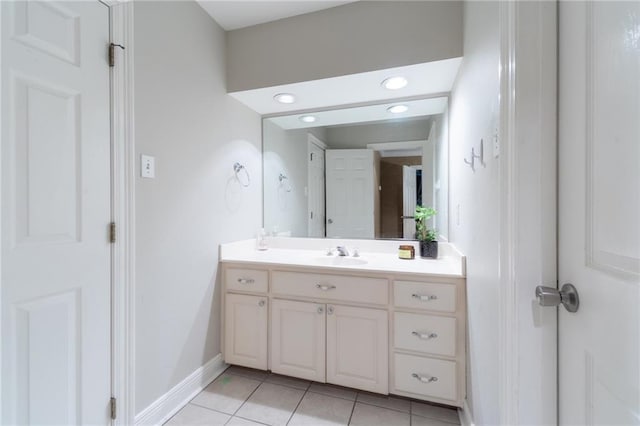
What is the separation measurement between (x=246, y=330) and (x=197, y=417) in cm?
50

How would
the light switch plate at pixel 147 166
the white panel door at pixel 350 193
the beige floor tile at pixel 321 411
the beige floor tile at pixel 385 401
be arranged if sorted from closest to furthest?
the light switch plate at pixel 147 166 < the beige floor tile at pixel 321 411 < the beige floor tile at pixel 385 401 < the white panel door at pixel 350 193

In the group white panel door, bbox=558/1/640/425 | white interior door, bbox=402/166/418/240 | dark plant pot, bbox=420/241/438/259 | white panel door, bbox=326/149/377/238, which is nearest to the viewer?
white panel door, bbox=558/1/640/425

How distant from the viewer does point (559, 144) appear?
0.72 metres

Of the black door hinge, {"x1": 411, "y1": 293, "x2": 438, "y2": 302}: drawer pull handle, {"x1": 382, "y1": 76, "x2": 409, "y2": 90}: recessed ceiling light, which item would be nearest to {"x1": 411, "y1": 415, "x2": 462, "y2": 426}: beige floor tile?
{"x1": 411, "y1": 293, "x2": 438, "y2": 302}: drawer pull handle

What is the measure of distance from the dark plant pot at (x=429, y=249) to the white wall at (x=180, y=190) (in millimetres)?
1400

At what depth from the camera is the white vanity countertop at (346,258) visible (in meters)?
1.53

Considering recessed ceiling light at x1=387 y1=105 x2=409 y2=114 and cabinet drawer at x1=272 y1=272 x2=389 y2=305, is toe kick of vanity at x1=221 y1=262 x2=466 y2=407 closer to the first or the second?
cabinet drawer at x1=272 y1=272 x2=389 y2=305

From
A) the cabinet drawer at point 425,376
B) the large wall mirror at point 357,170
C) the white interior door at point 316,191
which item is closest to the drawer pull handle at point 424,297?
the cabinet drawer at point 425,376

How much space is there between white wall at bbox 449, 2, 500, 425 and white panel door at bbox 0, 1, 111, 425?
1.57m

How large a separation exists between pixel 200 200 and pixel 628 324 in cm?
181

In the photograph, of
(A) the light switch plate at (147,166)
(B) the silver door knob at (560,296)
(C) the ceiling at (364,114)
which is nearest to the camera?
(B) the silver door knob at (560,296)

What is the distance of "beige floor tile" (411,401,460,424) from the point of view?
1.43 meters

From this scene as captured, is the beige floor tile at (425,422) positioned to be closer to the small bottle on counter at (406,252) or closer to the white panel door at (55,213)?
the small bottle on counter at (406,252)

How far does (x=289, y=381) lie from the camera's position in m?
1.74
